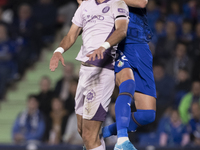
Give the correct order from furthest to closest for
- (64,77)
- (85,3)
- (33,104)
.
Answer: (64,77)
(33,104)
(85,3)

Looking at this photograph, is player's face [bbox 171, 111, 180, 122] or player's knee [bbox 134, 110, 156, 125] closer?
player's knee [bbox 134, 110, 156, 125]

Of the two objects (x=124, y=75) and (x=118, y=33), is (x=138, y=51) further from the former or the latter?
(x=118, y=33)

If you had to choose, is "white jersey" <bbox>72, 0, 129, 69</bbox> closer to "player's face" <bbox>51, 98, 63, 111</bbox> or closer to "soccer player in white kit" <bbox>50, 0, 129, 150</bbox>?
"soccer player in white kit" <bbox>50, 0, 129, 150</bbox>

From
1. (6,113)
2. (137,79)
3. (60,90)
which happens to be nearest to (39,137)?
(60,90)

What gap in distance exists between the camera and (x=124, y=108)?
438 cm

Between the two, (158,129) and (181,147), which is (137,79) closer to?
(181,147)

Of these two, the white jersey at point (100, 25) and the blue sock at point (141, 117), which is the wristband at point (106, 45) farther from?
the blue sock at point (141, 117)

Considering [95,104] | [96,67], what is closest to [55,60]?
[96,67]

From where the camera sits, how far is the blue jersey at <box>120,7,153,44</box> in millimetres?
5004

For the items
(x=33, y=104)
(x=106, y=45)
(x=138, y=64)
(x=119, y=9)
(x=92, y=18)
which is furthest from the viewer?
(x=33, y=104)

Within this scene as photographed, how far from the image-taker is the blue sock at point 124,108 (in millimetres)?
4307

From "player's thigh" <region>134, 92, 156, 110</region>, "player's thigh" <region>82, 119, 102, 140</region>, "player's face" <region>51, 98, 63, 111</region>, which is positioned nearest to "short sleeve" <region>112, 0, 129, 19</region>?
"player's thigh" <region>134, 92, 156, 110</region>

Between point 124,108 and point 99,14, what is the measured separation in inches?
41.1

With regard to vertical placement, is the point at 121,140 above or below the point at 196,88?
above
